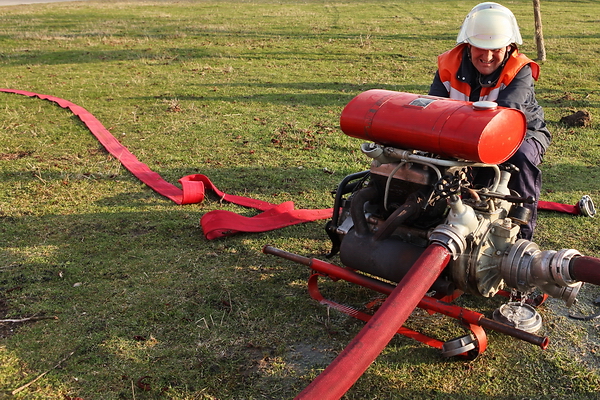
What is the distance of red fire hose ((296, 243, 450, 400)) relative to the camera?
7.54 ft

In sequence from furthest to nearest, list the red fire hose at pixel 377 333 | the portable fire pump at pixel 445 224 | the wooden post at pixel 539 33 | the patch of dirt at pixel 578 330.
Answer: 1. the wooden post at pixel 539 33
2. the patch of dirt at pixel 578 330
3. the portable fire pump at pixel 445 224
4. the red fire hose at pixel 377 333

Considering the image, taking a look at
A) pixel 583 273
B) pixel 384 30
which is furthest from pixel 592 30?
pixel 583 273

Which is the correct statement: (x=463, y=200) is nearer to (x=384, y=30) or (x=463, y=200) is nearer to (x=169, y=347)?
(x=169, y=347)

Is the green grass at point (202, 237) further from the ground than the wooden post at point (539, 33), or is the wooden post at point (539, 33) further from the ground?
the wooden post at point (539, 33)

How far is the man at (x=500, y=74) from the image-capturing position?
3.60 meters

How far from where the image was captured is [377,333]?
2.48 meters

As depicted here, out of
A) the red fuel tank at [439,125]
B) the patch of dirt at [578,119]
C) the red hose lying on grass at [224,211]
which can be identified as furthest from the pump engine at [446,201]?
the patch of dirt at [578,119]

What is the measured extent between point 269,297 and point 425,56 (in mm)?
9315

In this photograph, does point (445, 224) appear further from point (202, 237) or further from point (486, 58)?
point (202, 237)

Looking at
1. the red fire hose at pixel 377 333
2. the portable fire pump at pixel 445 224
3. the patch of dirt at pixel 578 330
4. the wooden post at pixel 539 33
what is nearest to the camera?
the red fire hose at pixel 377 333

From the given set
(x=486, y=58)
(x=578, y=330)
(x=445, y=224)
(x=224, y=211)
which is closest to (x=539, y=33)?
(x=486, y=58)

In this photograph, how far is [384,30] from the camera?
49.3 ft

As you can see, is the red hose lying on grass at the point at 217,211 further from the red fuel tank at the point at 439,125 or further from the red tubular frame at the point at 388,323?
the red fuel tank at the point at 439,125

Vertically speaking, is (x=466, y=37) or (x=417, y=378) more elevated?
(x=466, y=37)
